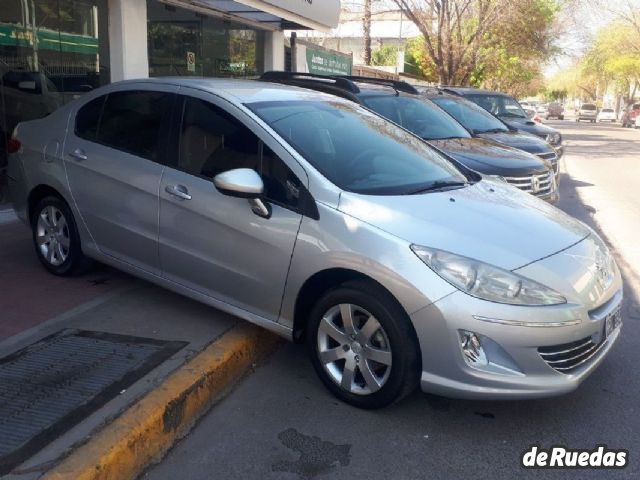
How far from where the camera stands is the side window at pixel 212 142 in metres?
4.10

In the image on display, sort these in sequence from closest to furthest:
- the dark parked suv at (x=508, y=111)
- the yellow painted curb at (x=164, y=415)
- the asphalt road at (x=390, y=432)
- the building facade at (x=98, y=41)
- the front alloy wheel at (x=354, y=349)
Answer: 1. the yellow painted curb at (x=164, y=415)
2. the asphalt road at (x=390, y=432)
3. the front alloy wheel at (x=354, y=349)
4. the building facade at (x=98, y=41)
5. the dark parked suv at (x=508, y=111)

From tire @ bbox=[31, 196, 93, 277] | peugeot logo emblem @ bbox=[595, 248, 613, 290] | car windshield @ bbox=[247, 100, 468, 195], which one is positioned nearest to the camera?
peugeot logo emblem @ bbox=[595, 248, 613, 290]

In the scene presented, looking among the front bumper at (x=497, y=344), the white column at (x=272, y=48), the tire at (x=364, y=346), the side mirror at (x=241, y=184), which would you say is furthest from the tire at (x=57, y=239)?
the white column at (x=272, y=48)

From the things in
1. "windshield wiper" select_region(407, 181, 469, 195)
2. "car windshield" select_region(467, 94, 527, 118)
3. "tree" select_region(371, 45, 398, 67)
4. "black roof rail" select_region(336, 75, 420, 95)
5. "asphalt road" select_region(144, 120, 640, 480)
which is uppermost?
"tree" select_region(371, 45, 398, 67)

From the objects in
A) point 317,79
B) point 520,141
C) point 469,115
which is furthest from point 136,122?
point 469,115

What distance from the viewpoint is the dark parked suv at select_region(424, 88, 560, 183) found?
932 centimetres

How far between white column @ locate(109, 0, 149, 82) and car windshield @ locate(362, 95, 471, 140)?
3694mm

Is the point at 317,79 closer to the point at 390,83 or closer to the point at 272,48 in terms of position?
the point at 390,83

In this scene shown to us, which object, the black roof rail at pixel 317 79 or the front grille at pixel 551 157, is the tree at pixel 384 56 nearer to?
the front grille at pixel 551 157

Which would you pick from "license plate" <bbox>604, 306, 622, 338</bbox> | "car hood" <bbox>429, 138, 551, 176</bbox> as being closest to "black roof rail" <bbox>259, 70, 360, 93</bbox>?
"car hood" <bbox>429, 138, 551, 176</bbox>

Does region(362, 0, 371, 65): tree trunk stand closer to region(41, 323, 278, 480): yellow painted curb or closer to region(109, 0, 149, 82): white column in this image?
region(109, 0, 149, 82): white column

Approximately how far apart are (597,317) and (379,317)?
1132mm

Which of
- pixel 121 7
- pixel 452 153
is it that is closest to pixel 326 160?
pixel 452 153

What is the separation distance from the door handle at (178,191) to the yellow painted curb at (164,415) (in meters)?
0.92
